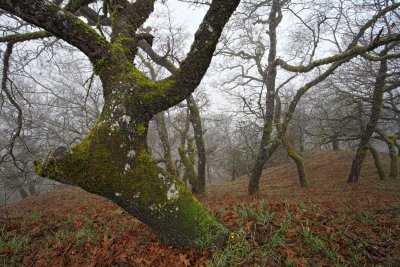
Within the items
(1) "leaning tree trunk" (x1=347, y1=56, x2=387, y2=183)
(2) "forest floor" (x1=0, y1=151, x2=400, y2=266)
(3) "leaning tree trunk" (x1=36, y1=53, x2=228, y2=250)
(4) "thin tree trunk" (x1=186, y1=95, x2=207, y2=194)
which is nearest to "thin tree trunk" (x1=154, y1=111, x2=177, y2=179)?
(4) "thin tree trunk" (x1=186, y1=95, x2=207, y2=194)

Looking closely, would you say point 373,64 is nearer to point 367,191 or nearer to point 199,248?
point 367,191

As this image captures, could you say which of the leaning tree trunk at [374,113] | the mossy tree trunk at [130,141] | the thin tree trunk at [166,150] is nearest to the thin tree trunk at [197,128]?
the thin tree trunk at [166,150]

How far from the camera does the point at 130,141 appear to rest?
8.92ft

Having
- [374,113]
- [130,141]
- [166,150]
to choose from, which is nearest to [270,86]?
[374,113]

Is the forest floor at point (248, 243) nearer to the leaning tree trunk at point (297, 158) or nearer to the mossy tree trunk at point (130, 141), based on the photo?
the mossy tree trunk at point (130, 141)

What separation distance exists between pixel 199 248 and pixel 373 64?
1243 cm

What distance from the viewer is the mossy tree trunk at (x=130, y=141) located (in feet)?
8.05

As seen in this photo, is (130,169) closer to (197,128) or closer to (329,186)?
(197,128)

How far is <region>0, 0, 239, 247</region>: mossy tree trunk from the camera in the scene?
96.6 inches

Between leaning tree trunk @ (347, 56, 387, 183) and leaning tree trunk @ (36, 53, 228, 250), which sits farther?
leaning tree trunk @ (347, 56, 387, 183)

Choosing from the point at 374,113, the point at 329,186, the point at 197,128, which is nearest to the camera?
the point at 197,128

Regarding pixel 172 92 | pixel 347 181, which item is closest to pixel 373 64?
pixel 347 181

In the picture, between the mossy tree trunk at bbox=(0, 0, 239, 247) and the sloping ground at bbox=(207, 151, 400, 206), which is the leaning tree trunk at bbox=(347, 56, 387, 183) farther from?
the mossy tree trunk at bbox=(0, 0, 239, 247)

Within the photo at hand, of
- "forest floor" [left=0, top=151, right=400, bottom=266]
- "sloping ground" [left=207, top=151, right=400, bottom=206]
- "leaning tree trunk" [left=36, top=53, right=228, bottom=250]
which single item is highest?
"leaning tree trunk" [left=36, top=53, right=228, bottom=250]
